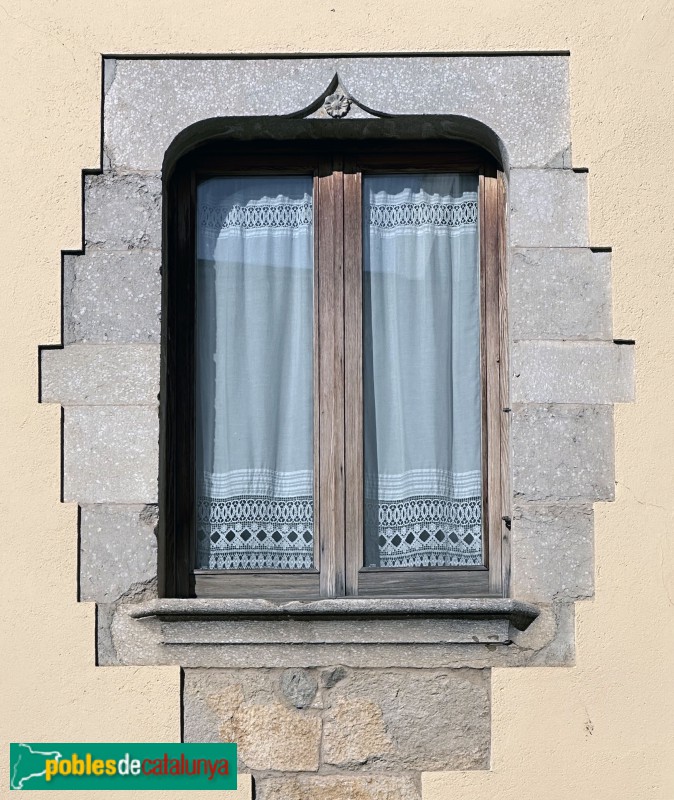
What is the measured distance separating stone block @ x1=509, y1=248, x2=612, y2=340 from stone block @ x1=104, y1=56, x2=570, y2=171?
0.34 m

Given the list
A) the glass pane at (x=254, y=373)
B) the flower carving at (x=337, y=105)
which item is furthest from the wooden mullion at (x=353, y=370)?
the flower carving at (x=337, y=105)

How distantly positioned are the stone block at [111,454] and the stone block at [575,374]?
4.10 feet

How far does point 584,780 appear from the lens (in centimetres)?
362

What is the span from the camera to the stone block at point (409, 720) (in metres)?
3.66

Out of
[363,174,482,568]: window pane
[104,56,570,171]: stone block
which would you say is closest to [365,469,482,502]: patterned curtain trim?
[363,174,482,568]: window pane

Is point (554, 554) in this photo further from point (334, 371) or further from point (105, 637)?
point (105, 637)

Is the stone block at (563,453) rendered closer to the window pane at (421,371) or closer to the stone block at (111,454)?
the window pane at (421,371)

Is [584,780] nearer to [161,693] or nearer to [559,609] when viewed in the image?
[559,609]

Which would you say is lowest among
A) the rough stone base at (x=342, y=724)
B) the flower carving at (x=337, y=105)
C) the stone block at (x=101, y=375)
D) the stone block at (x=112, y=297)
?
the rough stone base at (x=342, y=724)

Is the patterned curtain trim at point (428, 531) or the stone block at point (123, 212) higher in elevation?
the stone block at point (123, 212)

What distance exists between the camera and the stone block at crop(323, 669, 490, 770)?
12.0 ft

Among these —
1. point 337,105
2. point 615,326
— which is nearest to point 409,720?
point 615,326

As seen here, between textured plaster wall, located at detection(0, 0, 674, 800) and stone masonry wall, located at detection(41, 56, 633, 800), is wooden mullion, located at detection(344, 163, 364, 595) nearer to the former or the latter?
stone masonry wall, located at detection(41, 56, 633, 800)

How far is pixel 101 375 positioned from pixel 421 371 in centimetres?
113
